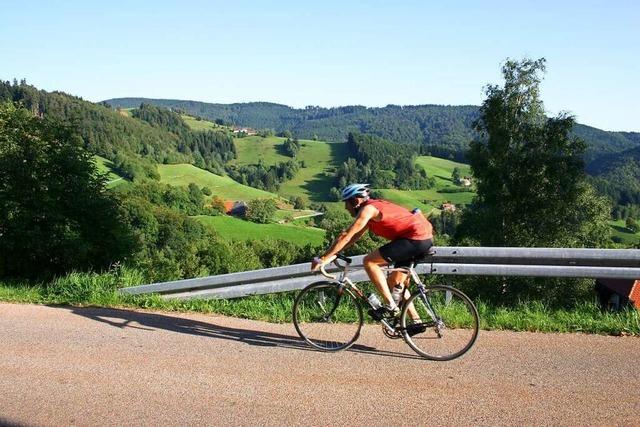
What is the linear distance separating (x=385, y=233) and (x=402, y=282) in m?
0.54

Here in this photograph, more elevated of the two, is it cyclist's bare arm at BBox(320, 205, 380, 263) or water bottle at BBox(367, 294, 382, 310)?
cyclist's bare arm at BBox(320, 205, 380, 263)

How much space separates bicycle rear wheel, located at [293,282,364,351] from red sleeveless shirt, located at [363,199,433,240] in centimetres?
90

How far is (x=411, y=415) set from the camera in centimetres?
391

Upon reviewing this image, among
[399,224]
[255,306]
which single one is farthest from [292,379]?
[255,306]

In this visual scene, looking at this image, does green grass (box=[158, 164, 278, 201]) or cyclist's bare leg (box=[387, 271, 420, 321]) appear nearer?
cyclist's bare leg (box=[387, 271, 420, 321])

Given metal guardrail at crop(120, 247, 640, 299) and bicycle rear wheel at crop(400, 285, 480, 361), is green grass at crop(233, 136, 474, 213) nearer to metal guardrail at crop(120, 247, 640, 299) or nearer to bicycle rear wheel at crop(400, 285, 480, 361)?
metal guardrail at crop(120, 247, 640, 299)

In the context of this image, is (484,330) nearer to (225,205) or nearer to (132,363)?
(132,363)

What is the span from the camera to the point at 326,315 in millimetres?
6020

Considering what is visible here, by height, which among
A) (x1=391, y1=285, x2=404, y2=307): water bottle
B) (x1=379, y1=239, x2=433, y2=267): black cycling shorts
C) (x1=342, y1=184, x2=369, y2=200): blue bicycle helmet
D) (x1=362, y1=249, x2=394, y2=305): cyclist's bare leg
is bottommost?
(x1=391, y1=285, x2=404, y2=307): water bottle

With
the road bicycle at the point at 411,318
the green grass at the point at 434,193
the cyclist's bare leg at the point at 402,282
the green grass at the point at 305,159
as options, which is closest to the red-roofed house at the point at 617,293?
the road bicycle at the point at 411,318

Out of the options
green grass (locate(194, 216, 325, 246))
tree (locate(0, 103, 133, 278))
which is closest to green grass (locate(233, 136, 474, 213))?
green grass (locate(194, 216, 325, 246))

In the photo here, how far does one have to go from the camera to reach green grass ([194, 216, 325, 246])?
7412 cm

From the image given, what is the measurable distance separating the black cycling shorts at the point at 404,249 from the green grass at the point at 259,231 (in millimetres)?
66047

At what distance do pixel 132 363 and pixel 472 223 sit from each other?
63.4ft
